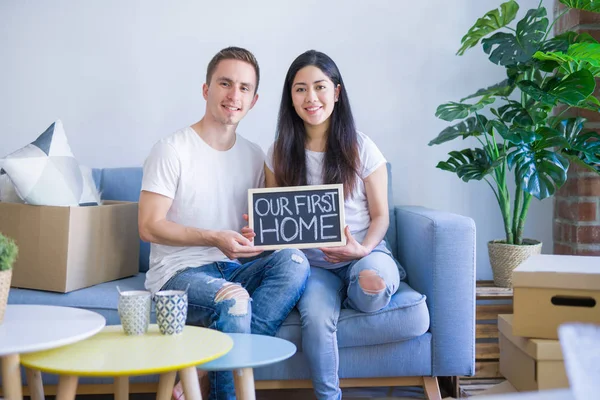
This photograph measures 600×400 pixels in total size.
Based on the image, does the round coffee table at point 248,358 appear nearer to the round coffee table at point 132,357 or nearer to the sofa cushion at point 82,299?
the round coffee table at point 132,357

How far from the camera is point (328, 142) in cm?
214

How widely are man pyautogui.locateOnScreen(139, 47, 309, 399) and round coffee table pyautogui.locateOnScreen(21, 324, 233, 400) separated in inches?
12.6

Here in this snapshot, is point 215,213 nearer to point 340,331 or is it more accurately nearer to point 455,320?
point 340,331

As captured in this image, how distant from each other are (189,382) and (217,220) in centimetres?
78

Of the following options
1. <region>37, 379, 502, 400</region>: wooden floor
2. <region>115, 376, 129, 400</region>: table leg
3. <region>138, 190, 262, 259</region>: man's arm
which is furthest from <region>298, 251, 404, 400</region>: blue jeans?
<region>115, 376, 129, 400</region>: table leg

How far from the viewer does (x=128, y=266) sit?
2.23m

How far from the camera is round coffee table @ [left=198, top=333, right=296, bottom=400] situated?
126 cm

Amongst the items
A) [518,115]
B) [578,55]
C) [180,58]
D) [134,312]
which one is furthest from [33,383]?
[578,55]

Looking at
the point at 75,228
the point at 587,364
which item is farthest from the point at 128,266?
the point at 587,364

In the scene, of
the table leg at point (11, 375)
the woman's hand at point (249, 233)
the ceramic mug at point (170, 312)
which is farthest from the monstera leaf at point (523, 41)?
the table leg at point (11, 375)

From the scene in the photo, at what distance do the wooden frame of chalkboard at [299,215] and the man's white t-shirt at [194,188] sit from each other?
0.14 m

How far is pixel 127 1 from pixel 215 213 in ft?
4.01

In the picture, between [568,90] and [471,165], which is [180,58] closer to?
[471,165]

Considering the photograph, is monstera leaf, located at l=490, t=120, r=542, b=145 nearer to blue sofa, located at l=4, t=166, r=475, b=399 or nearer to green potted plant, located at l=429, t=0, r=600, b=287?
green potted plant, located at l=429, t=0, r=600, b=287
